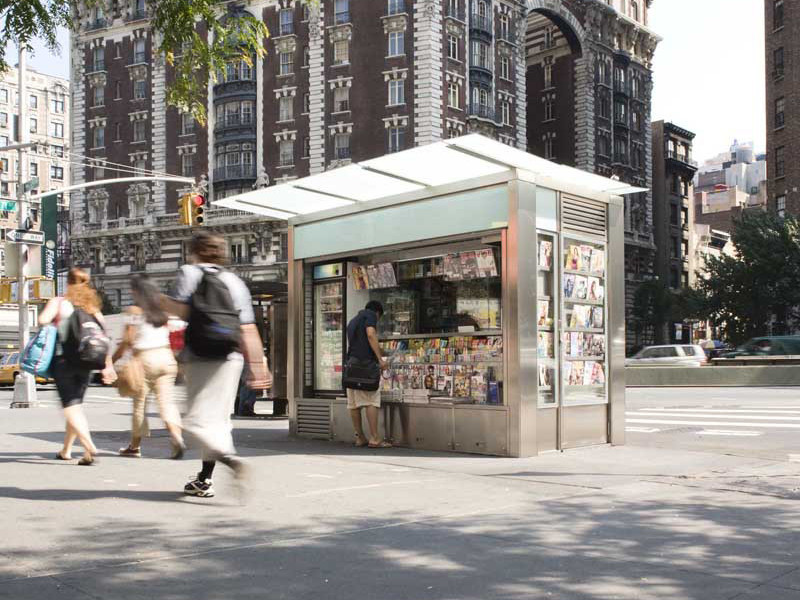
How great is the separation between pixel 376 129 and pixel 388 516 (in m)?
54.5

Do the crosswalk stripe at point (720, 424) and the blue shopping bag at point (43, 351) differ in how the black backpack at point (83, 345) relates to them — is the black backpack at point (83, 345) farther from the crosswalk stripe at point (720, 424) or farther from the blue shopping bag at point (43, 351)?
the crosswalk stripe at point (720, 424)

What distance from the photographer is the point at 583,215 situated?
11.0m

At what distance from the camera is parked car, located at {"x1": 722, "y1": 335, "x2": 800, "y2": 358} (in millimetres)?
36844

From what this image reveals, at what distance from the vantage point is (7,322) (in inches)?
1785

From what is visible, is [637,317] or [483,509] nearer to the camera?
[483,509]

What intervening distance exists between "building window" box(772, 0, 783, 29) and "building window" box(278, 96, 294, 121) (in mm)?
30981

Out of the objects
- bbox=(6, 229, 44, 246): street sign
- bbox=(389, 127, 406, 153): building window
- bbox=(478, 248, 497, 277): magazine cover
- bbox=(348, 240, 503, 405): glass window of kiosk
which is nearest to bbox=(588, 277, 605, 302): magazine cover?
bbox=(348, 240, 503, 405): glass window of kiosk

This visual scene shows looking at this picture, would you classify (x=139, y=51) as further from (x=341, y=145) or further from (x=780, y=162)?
(x=780, y=162)

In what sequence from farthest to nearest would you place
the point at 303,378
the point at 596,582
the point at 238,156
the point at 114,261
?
the point at 114,261, the point at 238,156, the point at 303,378, the point at 596,582

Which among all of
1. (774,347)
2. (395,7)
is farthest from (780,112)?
(774,347)

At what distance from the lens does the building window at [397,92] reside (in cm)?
5872

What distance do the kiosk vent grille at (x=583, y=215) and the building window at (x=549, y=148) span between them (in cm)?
6386

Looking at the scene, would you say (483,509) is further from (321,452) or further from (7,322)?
(7,322)

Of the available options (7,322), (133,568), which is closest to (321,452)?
(133,568)
